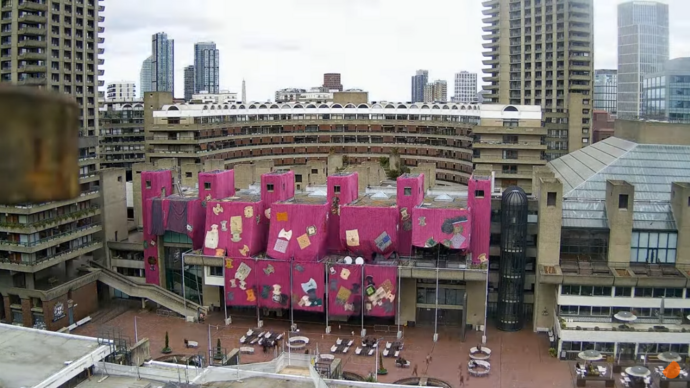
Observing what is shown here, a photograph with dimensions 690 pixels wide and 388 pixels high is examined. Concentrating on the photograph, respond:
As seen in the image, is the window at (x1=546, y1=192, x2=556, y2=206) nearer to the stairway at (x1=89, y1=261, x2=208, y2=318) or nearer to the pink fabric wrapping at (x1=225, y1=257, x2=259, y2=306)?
the pink fabric wrapping at (x1=225, y1=257, x2=259, y2=306)

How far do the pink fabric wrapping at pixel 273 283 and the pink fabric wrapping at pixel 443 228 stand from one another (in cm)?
1008

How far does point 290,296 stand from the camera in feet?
177

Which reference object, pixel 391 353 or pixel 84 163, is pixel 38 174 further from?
pixel 84 163

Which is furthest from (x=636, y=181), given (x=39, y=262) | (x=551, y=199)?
(x=39, y=262)

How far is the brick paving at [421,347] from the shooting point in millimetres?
45375

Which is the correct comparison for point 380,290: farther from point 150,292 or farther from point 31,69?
point 31,69

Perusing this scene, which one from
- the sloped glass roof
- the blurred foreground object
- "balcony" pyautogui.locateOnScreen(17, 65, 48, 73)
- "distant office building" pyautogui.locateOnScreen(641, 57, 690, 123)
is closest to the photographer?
the blurred foreground object

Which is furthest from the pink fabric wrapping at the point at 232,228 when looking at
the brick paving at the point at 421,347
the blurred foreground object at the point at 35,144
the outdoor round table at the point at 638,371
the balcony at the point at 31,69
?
the blurred foreground object at the point at 35,144

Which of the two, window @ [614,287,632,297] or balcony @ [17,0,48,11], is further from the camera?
balcony @ [17,0,48,11]

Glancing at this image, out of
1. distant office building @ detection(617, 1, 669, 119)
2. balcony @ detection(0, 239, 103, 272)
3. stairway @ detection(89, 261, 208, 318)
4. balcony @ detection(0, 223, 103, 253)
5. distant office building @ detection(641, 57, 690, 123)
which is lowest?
stairway @ detection(89, 261, 208, 318)

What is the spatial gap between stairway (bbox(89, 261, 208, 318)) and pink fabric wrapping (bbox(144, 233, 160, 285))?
6.36 ft

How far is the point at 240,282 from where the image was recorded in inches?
2174

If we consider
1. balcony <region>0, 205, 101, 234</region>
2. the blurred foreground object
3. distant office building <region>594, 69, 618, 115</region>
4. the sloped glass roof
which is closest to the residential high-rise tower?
the sloped glass roof

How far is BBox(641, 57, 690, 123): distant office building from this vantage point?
85.0m
